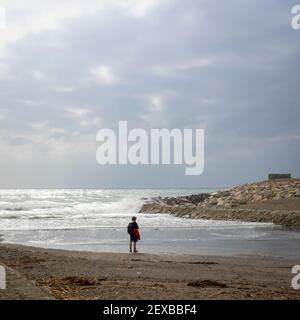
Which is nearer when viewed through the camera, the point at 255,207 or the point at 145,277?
the point at 145,277

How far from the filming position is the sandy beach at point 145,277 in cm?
783

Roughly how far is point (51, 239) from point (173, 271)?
12341 millimetres

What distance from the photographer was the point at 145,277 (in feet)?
34.7

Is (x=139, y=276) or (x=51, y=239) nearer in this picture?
(x=139, y=276)

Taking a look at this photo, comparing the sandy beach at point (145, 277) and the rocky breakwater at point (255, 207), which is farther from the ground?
the rocky breakwater at point (255, 207)

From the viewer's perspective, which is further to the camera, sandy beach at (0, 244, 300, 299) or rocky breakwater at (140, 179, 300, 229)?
rocky breakwater at (140, 179, 300, 229)

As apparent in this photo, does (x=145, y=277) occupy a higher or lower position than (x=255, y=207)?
lower

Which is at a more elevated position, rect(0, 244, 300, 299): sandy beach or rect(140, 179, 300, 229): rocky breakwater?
rect(140, 179, 300, 229): rocky breakwater

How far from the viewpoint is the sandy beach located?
25.7ft

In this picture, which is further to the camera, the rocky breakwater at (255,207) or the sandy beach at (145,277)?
the rocky breakwater at (255,207)

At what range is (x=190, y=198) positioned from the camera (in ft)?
187
